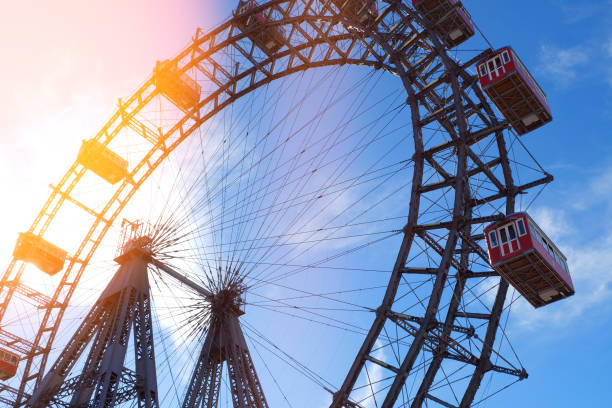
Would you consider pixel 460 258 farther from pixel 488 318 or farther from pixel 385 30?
pixel 385 30

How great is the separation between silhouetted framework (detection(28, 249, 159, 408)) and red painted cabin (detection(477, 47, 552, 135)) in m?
16.0

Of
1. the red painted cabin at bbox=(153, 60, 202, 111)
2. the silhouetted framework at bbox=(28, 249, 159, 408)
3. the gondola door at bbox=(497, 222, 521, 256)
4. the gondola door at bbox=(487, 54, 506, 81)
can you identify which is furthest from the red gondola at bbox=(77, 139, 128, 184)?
the gondola door at bbox=(497, 222, 521, 256)

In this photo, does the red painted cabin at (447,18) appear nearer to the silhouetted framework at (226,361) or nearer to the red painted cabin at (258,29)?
the red painted cabin at (258,29)

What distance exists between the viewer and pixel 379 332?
25.4 meters

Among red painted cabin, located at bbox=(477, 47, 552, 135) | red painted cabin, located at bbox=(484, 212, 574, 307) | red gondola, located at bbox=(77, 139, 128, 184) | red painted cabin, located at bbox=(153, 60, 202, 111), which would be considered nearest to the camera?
red painted cabin, located at bbox=(484, 212, 574, 307)

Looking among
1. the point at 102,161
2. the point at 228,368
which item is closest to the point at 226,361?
the point at 228,368

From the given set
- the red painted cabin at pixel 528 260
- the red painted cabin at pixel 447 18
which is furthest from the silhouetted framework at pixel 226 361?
the red painted cabin at pixel 447 18

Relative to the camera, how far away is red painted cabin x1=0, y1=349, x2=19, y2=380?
4144cm

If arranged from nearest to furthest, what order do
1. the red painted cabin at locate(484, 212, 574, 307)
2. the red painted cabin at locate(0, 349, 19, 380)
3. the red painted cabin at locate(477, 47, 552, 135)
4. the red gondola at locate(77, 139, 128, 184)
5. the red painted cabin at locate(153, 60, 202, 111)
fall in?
the red painted cabin at locate(484, 212, 574, 307) → the red painted cabin at locate(477, 47, 552, 135) → the red painted cabin at locate(153, 60, 202, 111) → the red gondola at locate(77, 139, 128, 184) → the red painted cabin at locate(0, 349, 19, 380)

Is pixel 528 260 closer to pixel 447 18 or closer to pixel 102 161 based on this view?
pixel 447 18

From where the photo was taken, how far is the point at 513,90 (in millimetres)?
29453

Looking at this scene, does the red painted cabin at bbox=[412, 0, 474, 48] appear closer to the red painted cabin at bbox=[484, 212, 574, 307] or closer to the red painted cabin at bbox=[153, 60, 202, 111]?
the red painted cabin at bbox=[484, 212, 574, 307]

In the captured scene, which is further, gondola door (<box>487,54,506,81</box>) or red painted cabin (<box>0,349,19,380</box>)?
red painted cabin (<box>0,349,19,380</box>)

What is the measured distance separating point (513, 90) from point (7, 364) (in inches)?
1187
